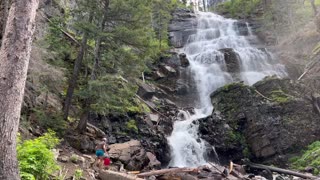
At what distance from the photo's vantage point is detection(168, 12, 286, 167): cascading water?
19812 mm

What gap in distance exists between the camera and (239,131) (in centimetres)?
2059

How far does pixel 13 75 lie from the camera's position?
5594 mm

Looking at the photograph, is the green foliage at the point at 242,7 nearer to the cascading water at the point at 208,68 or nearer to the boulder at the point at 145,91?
the cascading water at the point at 208,68

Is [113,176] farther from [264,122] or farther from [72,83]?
[264,122]

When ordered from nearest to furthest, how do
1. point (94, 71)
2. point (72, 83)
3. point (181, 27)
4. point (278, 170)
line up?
point (94, 71)
point (72, 83)
point (278, 170)
point (181, 27)

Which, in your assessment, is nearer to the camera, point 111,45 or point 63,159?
point 63,159

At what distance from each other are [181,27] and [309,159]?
32.9m

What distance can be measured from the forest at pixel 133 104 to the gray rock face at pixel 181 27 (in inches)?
395

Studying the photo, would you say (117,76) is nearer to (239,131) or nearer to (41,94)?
(41,94)

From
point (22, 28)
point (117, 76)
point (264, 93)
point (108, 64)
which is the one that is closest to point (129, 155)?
point (117, 76)

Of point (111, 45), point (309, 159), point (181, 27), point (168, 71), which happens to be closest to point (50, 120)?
point (111, 45)

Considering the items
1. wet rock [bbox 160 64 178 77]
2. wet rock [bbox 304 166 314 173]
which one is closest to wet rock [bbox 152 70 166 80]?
wet rock [bbox 160 64 178 77]

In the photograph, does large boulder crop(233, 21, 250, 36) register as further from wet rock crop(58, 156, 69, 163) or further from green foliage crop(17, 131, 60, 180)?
green foliage crop(17, 131, 60, 180)

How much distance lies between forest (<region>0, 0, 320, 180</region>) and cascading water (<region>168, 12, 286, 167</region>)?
0.42ft
